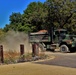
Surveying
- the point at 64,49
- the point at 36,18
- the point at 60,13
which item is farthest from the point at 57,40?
the point at 36,18

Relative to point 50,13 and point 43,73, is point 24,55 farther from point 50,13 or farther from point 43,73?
point 50,13

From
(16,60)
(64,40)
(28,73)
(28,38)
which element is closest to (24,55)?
(16,60)

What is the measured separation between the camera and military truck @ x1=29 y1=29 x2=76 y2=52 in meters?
35.2

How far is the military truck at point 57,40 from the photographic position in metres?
35.2

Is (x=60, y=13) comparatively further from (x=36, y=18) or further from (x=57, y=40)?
(x=36, y=18)

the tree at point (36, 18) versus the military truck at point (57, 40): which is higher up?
the tree at point (36, 18)

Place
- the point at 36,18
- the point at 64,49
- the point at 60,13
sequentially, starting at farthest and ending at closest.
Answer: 1. the point at 36,18
2. the point at 60,13
3. the point at 64,49

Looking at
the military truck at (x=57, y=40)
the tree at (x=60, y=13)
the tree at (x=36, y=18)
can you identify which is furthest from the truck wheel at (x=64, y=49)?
the tree at (x=36, y=18)

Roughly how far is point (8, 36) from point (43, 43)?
4.63m

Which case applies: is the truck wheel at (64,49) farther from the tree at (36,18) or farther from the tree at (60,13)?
the tree at (36,18)

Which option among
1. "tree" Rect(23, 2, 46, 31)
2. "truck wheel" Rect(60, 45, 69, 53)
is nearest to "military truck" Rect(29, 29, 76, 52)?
"truck wheel" Rect(60, 45, 69, 53)

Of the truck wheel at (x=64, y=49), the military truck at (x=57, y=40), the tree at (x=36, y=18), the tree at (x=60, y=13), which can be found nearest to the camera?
the truck wheel at (x=64, y=49)

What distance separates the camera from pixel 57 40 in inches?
Result: 1442

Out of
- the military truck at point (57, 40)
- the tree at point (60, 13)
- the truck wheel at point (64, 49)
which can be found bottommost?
the truck wheel at point (64, 49)
